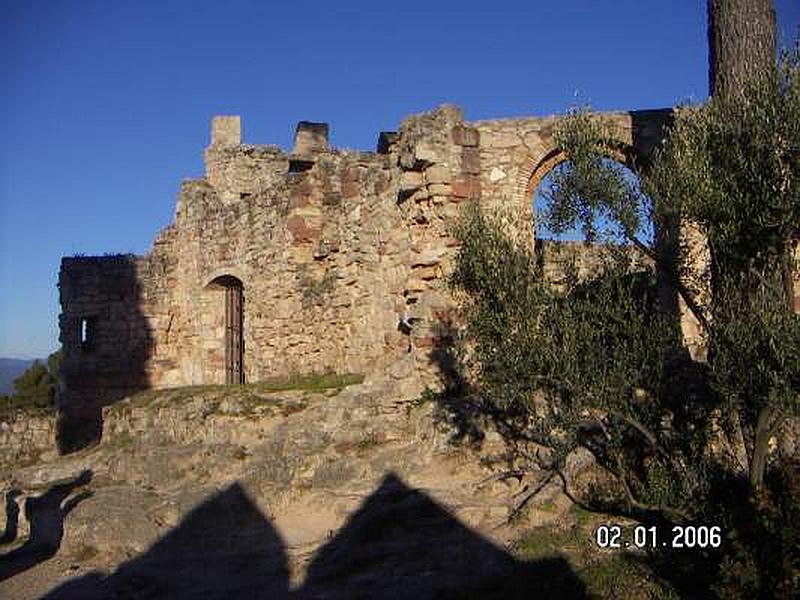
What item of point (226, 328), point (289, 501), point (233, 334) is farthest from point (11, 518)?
point (226, 328)

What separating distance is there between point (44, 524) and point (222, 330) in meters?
9.32

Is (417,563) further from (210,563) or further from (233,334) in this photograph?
(233,334)

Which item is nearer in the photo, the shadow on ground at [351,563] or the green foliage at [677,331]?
the green foliage at [677,331]

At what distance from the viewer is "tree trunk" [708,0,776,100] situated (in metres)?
9.40

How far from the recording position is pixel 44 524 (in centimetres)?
1361

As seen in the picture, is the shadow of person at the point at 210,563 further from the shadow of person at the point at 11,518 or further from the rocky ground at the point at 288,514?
the shadow of person at the point at 11,518

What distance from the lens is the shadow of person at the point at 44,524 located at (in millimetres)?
11789

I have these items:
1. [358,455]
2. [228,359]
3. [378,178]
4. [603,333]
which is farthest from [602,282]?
[228,359]

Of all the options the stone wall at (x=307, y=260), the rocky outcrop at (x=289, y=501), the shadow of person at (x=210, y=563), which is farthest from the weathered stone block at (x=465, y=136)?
the shadow of person at (x=210, y=563)

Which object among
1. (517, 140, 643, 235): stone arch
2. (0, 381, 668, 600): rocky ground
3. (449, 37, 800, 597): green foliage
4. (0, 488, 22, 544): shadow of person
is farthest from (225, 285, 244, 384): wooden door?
(449, 37, 800, 597): green foliage

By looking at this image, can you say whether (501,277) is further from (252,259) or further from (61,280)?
(61,280)

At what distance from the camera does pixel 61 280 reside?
76.6 feet

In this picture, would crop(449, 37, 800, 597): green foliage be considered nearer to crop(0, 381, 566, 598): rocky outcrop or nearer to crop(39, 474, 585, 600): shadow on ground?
crop(39, 474, 585, 600): shadow on ground

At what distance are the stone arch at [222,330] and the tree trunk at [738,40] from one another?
14704mm
